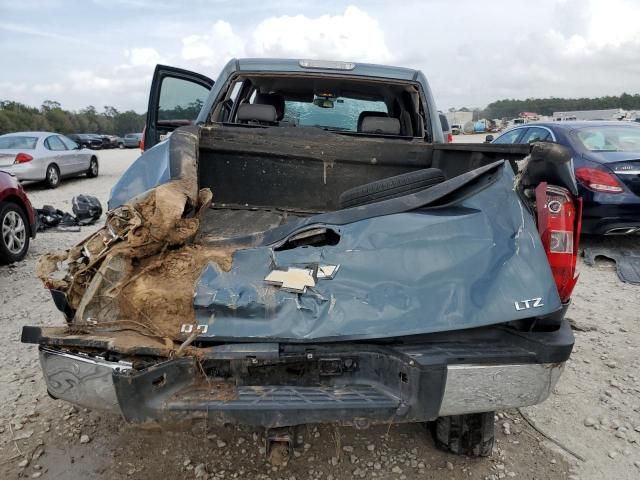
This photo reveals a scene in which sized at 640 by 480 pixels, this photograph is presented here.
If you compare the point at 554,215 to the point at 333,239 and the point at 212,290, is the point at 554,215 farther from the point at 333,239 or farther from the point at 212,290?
the point at 212,290

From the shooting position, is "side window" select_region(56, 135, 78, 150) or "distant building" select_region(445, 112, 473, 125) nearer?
"side window" select_region(56, 135, 78, 150)

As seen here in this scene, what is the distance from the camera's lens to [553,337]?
199cm

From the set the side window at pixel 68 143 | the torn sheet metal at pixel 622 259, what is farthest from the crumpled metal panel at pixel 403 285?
the side window at pixel 68 143

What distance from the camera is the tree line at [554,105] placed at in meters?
61.7

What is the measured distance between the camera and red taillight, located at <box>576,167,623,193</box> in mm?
6008

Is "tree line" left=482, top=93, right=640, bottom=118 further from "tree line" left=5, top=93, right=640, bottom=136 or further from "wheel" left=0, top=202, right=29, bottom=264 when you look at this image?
"wheel" left=0, top=202, right=29, bottom=264

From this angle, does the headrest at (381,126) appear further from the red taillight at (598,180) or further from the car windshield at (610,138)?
the car windshield at (610,138)

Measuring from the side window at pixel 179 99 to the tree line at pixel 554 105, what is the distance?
61.4m

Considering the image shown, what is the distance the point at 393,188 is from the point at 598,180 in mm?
4587

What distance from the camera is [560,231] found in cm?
206

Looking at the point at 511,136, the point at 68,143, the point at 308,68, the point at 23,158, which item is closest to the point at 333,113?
the point at 308,68

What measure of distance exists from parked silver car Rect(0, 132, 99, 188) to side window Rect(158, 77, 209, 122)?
7.70 metres

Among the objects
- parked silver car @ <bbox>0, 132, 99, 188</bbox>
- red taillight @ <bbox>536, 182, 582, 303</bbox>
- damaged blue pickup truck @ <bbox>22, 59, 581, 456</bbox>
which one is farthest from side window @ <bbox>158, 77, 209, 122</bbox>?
parked silver car @ <bbox>0, 132, 99, 188</bbox>

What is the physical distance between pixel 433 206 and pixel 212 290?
106 centimetres
